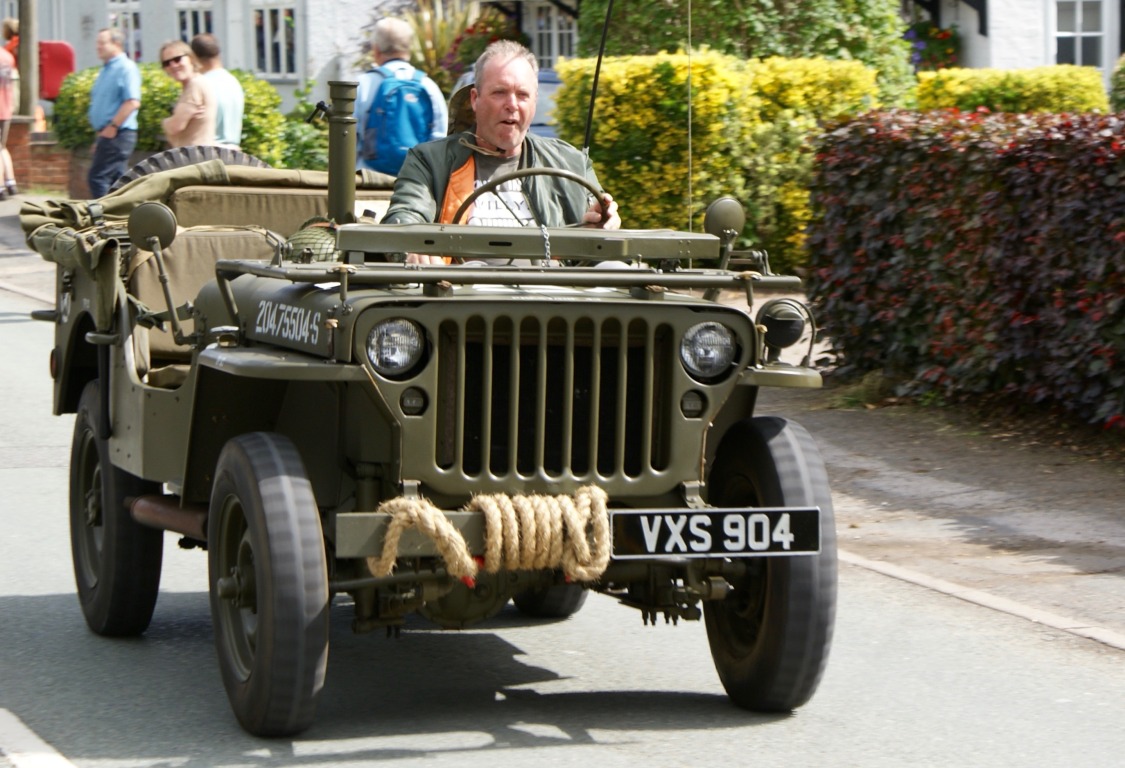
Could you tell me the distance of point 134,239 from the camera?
5855mm

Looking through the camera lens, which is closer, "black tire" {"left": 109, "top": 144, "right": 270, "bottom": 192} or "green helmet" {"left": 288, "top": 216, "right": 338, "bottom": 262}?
"green helmet" {"left": 288, "top": 216, "right": 338, "bottom": 262}

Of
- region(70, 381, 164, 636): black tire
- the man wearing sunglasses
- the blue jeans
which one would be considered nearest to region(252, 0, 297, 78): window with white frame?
the man wearing sunglasses

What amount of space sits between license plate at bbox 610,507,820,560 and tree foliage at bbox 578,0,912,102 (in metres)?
11.5

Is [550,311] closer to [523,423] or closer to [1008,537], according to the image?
[523,423]

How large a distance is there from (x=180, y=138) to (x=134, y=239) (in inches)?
328

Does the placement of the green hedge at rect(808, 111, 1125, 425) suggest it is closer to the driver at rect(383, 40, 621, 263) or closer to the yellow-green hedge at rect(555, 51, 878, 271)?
the yellow-green hedge at rect(555, 51, 878, 271)

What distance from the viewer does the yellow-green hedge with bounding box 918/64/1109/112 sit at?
19.1 metres

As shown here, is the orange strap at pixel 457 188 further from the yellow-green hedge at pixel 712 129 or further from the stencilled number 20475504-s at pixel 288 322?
the yellow-green hedge at pixel 712 129

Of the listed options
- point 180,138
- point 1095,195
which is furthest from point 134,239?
point 180,138

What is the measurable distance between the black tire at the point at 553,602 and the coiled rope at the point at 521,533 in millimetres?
1748

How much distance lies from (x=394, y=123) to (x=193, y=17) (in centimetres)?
2174

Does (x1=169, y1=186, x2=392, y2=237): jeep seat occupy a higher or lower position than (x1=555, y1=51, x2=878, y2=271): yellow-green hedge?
lower

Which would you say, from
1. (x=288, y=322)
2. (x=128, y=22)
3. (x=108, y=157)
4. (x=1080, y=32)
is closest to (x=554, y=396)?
(x=288, y=322)

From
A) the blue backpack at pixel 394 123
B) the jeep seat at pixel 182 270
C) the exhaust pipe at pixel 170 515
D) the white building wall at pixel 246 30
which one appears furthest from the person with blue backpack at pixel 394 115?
the white building wall at pixel 246 30
